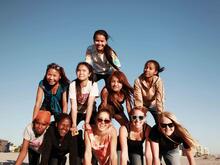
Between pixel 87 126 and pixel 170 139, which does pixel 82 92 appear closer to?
pixel 87 126

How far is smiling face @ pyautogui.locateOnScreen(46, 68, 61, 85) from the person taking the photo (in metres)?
7.38

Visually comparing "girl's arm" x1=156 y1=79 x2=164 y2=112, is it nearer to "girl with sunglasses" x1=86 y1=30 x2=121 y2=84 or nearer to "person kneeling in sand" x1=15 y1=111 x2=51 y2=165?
"girl with sunglasses" x1=86 y1=30 x2=121 y2=84

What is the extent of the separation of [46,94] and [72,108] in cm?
87

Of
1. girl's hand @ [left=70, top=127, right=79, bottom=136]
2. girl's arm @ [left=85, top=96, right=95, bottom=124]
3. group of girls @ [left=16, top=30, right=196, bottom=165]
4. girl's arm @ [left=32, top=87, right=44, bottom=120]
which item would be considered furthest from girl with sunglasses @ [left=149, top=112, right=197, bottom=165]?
girl's arm @ [left=32, top=87, right=44, bottom=120]

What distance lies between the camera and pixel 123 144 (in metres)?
6.64

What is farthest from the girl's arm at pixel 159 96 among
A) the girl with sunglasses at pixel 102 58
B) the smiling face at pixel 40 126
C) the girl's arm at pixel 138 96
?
the smiling face at pixel 40 126

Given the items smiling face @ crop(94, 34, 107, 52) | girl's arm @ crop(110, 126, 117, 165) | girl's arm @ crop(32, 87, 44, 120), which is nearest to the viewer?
girl's arm @ crop(110, 126, 117, 165)

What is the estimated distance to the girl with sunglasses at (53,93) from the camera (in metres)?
7.38

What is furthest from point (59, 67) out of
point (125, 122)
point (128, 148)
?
point (128, 148)

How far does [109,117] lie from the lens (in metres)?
6.72

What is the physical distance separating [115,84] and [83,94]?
92 cm

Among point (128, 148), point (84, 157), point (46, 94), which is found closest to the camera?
point (84, 157)

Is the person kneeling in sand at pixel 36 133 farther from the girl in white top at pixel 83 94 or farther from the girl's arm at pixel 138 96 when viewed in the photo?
the girl's arm at pixel 138 96

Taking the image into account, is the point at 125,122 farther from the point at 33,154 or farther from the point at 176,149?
the point at 33,154
